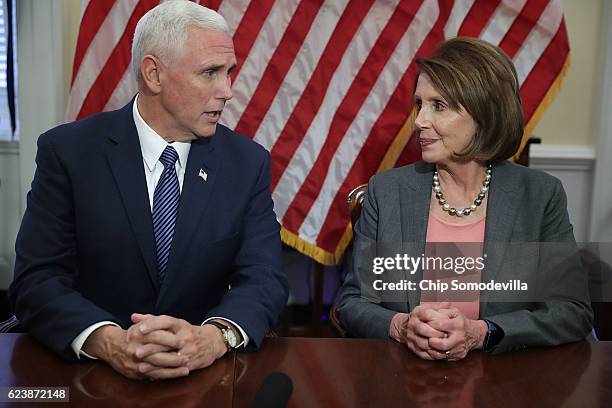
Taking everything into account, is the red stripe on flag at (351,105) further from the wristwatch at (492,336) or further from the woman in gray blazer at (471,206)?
Result: the wristwatch at (492,336)

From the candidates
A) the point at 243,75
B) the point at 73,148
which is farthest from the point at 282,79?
the point at 73,148

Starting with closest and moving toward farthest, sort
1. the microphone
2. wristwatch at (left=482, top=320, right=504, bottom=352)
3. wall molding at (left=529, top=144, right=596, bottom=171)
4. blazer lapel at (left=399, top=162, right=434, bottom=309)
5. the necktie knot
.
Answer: the microphone < wristwatch at (left=482, top=320, right=504, bottom=352) < the necktie knot < blazer lapel at (left=399, top=162, right=434, bottom=309) < wall molding at (left=529, top=144, right=596, bottom=171)

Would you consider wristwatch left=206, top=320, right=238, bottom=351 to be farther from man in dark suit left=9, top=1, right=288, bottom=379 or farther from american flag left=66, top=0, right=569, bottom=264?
american flag left=66, top=0, right=569, bottom=264

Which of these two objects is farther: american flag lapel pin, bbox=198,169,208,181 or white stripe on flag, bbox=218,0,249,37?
white stripe on flag, bbox=218,0,249,37

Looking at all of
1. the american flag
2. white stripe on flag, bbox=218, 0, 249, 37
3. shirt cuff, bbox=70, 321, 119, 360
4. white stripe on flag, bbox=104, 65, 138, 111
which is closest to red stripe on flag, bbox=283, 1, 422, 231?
the american flag

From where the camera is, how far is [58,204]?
5.87 feet

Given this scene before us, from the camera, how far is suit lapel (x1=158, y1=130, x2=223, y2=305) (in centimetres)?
181

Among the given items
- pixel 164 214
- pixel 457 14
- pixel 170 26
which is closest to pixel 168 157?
pixel 164 214

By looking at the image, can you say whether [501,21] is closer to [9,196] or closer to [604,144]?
[604,144]

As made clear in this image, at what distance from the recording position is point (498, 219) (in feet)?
6.34

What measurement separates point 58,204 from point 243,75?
125 cm

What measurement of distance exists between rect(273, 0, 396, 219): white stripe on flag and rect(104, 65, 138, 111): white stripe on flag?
0.68 metres

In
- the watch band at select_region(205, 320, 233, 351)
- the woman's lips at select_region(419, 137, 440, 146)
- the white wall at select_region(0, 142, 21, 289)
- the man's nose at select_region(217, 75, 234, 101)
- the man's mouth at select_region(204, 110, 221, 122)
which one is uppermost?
the man's nose at select_region(217, 75, 234, 101)

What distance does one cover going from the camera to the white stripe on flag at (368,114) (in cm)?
283
